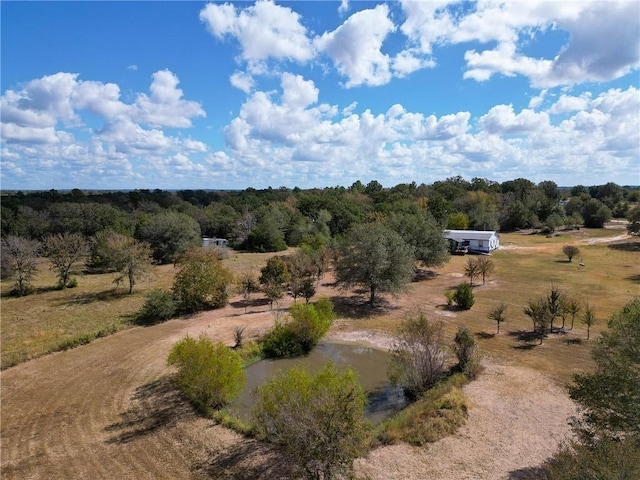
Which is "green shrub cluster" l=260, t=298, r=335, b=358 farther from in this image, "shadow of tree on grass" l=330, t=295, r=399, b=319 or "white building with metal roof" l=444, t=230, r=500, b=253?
A: "white building with metal roof" l=444, t=230, r=500, b=253

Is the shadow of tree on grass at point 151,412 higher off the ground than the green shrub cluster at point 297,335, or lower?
lower

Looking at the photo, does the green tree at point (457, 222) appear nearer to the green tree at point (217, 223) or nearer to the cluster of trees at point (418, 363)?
the green tree at point (217, 223)

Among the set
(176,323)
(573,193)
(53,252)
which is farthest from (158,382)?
(573,193)

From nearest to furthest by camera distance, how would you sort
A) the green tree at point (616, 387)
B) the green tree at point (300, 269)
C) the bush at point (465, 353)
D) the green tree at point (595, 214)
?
the green tree at point (616, 387), the bush at point (465, 353), the green tree at point (300, 269), the green tree at point (595, 214)

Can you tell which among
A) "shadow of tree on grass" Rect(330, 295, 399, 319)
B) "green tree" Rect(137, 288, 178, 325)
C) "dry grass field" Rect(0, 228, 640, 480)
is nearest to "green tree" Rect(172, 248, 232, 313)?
"green tree" Rect(137, 288, 178, 325)

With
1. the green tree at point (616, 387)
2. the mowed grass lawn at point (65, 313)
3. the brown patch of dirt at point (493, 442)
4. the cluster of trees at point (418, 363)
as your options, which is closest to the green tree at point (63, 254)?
the mowed grass lawn at point (65, 313)

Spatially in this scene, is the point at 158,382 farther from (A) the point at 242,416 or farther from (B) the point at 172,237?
(B) the point at 172,237

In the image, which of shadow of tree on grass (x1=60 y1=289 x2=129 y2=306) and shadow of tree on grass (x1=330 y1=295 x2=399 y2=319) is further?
shadow of tree on grass (x1=60 y1=289 x2=129 y2=306)
